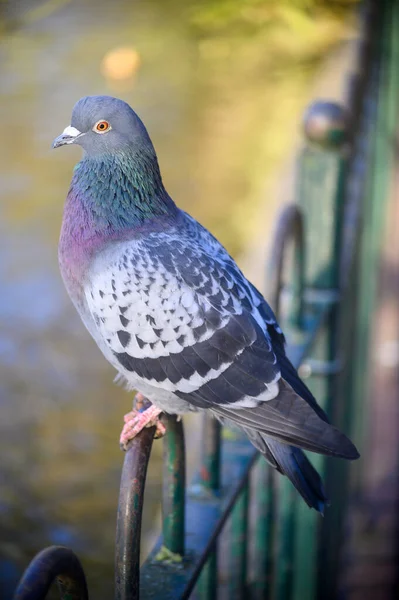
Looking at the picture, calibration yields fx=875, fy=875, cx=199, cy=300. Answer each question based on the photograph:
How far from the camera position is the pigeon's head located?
192 centimetres

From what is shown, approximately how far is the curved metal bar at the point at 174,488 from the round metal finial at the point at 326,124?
1.49 metres

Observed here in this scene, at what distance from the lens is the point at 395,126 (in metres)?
5.08

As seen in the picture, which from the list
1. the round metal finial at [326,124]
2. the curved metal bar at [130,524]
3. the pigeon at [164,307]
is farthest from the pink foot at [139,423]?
the round metal finial at [326,124]

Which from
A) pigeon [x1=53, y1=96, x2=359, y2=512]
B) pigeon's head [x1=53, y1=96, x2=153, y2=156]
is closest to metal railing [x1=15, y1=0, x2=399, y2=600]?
pigeon [x1=53, y1=96, x2=359, y2=512]

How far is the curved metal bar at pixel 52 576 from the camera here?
1.09m

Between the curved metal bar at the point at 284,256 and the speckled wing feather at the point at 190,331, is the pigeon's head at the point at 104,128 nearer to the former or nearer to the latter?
the speckled wing feather at the point at 190,331

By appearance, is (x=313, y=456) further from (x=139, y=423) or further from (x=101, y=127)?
(x=101, y=127)

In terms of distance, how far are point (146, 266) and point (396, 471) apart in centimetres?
333

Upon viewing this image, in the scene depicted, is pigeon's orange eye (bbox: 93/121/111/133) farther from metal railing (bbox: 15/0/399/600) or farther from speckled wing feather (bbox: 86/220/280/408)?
metal railing (bbox: 15/0/399/600)

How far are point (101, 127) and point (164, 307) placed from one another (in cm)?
43

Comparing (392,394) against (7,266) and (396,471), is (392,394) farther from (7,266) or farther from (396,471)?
(7,266)

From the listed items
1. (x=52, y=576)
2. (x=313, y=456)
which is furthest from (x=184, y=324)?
(x=313, y=456)

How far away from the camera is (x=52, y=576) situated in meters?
1.13

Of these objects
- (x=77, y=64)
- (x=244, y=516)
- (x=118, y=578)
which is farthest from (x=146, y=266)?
(x=77, y=64)
